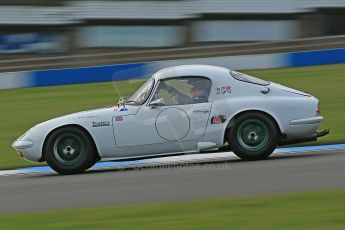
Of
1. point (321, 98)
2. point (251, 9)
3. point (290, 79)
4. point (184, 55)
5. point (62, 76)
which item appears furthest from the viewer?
point (251, 9)

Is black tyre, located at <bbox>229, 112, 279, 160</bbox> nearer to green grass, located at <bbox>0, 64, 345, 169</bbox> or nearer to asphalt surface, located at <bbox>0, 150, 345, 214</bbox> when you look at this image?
asphalt surface, located at <bbox>0, 150, 345, 214</bbox>

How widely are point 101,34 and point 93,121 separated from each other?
26887 millimetres

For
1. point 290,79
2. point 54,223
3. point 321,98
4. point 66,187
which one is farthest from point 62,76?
point 54,223

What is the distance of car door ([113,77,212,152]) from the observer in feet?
27.1

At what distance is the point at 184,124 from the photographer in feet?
27.1

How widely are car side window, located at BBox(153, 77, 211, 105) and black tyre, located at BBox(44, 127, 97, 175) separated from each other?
1.00 meters

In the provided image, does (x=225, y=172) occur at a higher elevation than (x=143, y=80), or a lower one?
→ lower

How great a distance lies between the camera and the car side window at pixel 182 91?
Result: 8.36 m

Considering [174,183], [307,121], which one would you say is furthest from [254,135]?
[174,183]

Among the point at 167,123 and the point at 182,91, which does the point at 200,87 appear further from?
the point at 167,123

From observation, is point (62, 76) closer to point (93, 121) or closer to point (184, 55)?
point (184, 55)

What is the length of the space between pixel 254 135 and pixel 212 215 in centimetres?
275

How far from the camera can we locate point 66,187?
24.7ft

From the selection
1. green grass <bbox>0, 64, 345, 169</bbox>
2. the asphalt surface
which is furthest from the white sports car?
green grass <bbox>0, 64, 345, 169</bbox>
